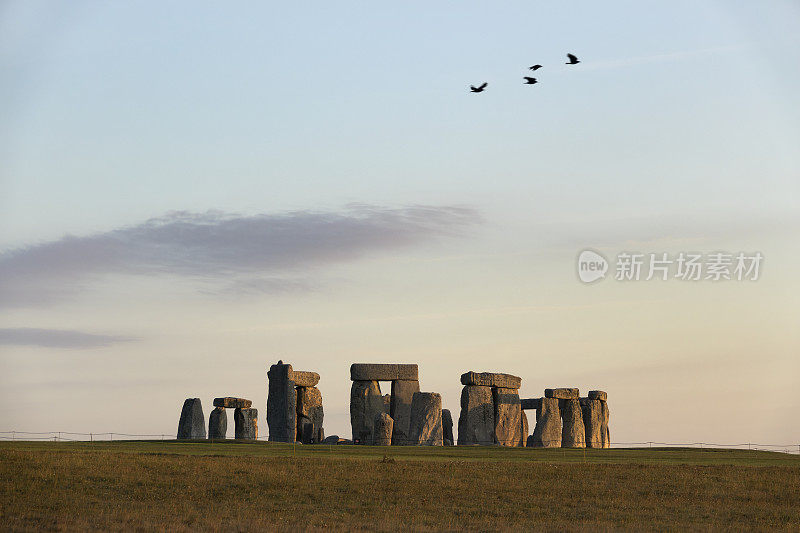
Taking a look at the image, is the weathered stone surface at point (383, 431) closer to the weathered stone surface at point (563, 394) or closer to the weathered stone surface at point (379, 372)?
the weathered stone surface at point (379, 372)

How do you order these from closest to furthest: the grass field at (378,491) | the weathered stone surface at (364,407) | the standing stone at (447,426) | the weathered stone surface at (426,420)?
the grass field at (378,491)
the weathered stone surface at (426,420)
the weathered stone surface at (364,407)
the standing stone at (447,426)

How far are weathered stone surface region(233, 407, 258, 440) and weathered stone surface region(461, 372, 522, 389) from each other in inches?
342

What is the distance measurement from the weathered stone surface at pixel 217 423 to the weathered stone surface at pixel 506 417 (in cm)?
1112

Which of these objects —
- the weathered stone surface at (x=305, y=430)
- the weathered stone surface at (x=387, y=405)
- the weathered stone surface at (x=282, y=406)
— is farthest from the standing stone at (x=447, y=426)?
the weathered stone surface at (x=282, y=406)

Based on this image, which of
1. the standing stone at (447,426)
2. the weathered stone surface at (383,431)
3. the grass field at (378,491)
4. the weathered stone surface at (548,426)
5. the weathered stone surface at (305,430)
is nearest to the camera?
the grass field at (378,491)

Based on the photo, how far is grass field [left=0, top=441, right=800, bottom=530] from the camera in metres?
24.1

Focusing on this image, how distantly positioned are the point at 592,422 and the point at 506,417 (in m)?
6.31

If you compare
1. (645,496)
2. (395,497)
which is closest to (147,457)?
(395,497)

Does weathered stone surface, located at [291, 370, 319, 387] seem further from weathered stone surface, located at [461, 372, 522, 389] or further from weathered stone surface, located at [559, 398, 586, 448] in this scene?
weathered stone surface, located at [559, 398, 586, 448]

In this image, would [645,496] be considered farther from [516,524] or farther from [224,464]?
[224,464]

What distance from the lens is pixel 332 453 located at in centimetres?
3612

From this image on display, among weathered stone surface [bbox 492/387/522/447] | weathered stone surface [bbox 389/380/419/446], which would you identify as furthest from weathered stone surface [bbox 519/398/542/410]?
weathered stone surface [bbox 389/380/419/446]

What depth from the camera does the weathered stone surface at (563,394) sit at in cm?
4941

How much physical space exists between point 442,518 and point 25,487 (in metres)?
9.91
